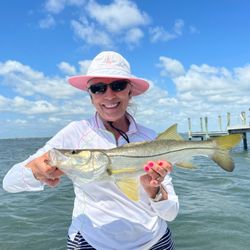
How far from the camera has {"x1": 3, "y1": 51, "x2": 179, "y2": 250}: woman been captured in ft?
10.4

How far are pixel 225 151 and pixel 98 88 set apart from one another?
1.31 meters

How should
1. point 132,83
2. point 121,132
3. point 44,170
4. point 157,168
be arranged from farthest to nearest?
1. point 132,83
2. point 121,132
3. point 157,168
4. point 44,170

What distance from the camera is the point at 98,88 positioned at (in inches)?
138

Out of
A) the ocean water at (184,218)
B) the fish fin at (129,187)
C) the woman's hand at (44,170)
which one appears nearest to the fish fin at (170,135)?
the fish fin at (129,187)

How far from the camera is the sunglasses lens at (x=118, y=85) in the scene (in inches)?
137

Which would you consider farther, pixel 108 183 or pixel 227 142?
pixel 227 142

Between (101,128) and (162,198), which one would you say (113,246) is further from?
(101,128)

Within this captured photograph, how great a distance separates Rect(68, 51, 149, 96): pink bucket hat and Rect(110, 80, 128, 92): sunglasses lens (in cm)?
5

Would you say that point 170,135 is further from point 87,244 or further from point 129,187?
point 87,244

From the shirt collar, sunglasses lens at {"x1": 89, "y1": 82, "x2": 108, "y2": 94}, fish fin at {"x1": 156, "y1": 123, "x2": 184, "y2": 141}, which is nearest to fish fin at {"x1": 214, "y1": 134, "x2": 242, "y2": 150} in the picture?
fish fin at {"x1": 156, "y1": 123, "x2": 184, "y2": 141}

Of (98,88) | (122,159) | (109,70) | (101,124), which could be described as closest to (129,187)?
(122,159)

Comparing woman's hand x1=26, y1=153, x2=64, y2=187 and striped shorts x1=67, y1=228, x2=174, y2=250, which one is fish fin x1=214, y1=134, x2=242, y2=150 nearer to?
striped shorts x1=67, y1=228, x2=174, y2=250

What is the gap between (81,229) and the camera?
335cm

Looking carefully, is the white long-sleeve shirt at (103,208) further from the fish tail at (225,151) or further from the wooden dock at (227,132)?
the wooden dock at (227,132)
